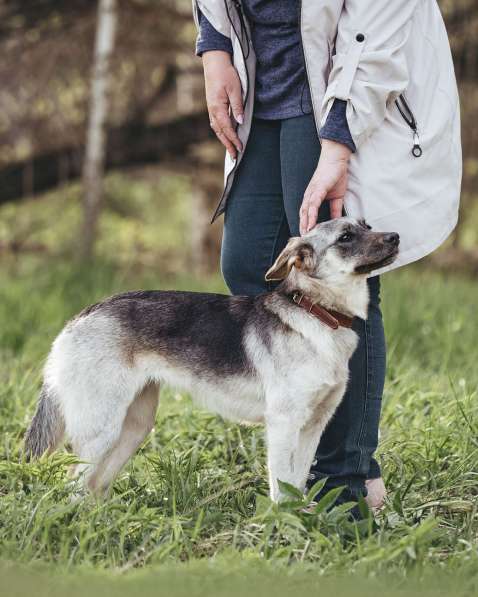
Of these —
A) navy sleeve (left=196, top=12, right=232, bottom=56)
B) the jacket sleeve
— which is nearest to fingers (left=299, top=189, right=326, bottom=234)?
the jacket sleeve

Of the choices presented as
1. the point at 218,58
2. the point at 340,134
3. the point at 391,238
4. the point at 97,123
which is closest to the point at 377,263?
the point at 391,238

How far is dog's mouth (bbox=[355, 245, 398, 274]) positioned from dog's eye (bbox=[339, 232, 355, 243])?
10 cm

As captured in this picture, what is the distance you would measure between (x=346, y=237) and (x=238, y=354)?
59 cm

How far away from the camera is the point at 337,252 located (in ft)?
9.88

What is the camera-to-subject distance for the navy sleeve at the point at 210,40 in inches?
125

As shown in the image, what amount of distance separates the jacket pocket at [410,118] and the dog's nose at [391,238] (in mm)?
286

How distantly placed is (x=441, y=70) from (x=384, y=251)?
681 mm

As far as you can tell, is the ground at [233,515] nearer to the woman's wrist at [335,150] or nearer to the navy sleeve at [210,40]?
the woman's wrist at [335,150]

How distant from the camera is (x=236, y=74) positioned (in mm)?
3131

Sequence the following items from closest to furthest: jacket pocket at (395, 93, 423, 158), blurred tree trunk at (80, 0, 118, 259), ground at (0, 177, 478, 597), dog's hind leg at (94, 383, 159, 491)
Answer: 1. ground at (0, 177, 478, 597)
2. jacket pocket at (395, 93, 423, 158)
3. dog's hind leg at (94, 383, 159, 491)
4. blurred tree trunk at (80, 0, 118, 259)

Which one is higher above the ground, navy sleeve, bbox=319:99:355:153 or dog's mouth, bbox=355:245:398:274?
navy sleeve, bbox=319:99:355:153

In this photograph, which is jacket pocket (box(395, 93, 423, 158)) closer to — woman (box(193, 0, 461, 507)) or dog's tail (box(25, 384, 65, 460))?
woman (box(193, 0, 461, 507))

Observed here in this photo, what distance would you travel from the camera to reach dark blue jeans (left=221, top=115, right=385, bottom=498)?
306 centimetres

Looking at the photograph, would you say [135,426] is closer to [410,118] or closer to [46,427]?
[46,427]
